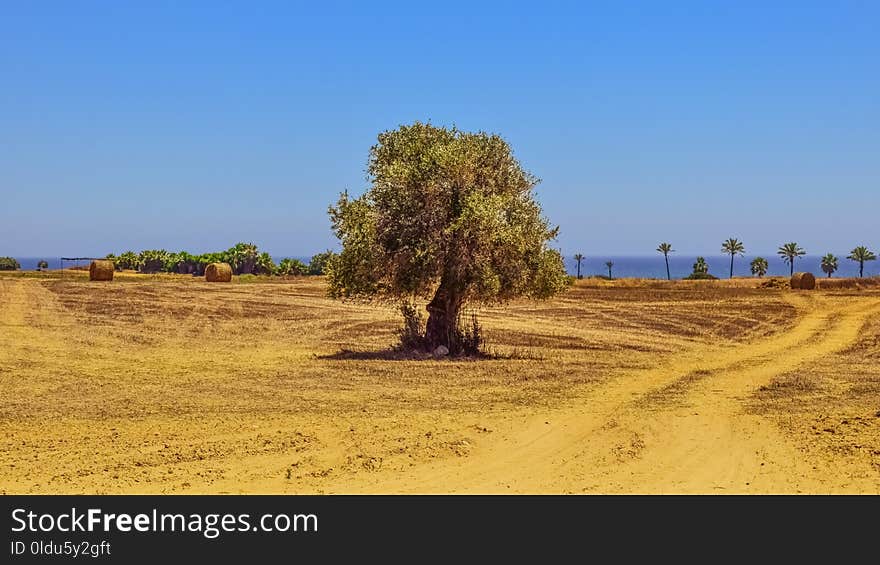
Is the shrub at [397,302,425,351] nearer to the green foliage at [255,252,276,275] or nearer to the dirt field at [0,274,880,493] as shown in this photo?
the dirt field at [0,274,880,493]

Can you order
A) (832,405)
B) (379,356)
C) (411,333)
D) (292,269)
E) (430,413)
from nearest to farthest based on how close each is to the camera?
1. (430,413)
2. (832,405)
3. (379,356)
4. (411,333)
5. (292,269)

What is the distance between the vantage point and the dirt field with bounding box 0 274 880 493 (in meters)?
12.0

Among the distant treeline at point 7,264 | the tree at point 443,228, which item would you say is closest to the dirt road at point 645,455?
the tree at point 443,228

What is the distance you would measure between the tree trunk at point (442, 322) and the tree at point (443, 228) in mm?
125

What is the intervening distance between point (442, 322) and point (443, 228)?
12.4 feet

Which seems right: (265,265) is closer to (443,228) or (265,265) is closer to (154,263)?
(154,263)

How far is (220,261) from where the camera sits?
14050 cm

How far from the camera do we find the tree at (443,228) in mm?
25406

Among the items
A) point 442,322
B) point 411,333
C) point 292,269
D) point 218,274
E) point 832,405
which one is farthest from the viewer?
point 292,269

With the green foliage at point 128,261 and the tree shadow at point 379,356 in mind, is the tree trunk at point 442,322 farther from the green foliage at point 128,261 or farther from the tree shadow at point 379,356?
the green foliage at point 128,261

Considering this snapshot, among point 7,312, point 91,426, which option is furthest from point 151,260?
point 91,426

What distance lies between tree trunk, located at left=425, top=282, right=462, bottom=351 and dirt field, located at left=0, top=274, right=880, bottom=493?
1.78m

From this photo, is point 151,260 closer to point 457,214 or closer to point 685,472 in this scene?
point 457,214

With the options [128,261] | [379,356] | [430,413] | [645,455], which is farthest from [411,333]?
[128,261]
